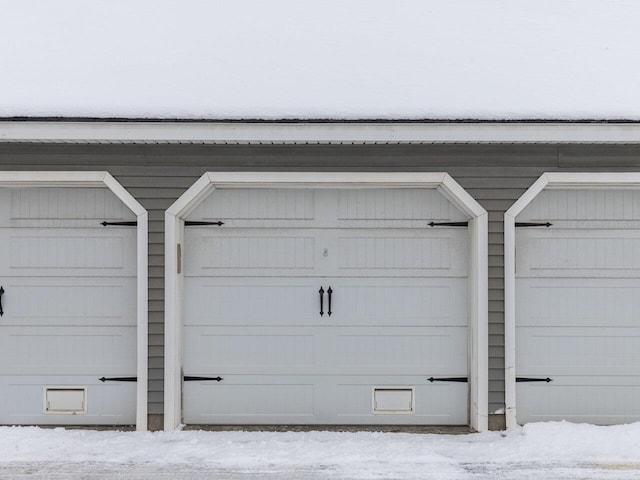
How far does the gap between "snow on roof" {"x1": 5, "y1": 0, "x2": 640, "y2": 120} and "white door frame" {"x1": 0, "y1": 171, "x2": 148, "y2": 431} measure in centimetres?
57

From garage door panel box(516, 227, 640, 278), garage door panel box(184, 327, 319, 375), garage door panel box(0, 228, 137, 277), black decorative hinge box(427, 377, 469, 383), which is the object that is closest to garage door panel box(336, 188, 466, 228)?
garage door panel box(516, 227, 640, 278)

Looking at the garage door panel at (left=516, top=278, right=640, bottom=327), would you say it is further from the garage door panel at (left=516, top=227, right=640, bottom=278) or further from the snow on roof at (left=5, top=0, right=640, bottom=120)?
the snow on roof at (left=5, top=0, right=640, bottom=120)

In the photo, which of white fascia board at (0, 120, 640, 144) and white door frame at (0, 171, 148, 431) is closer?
white fascia board at (0, 120, 640, 144)

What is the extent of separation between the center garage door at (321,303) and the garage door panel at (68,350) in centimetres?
61

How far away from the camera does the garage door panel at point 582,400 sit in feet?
18.1

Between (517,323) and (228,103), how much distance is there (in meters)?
3.38

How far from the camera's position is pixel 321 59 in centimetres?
589

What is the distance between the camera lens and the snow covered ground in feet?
14.6

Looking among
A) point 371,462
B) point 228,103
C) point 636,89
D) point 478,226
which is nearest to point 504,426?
point 371,462

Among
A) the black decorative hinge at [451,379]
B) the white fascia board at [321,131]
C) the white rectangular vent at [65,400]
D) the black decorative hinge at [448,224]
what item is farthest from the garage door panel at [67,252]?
the black decorative hinge at [451,379]

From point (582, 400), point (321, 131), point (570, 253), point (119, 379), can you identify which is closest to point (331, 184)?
point (321, 131)

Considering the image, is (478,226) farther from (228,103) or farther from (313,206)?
(228,103)

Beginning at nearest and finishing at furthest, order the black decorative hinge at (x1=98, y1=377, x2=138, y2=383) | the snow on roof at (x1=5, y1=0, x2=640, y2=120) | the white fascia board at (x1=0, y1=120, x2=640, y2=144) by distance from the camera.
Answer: the white fascia board at (x1=0, y1=120, x2=640, y2=144), the snow on roof at (x1=5, y1=0, x2=640, y2=120), the black decorative hinge at (x1=98, y1=377, x2=138, y2=383)

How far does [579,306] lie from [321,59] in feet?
11.4
